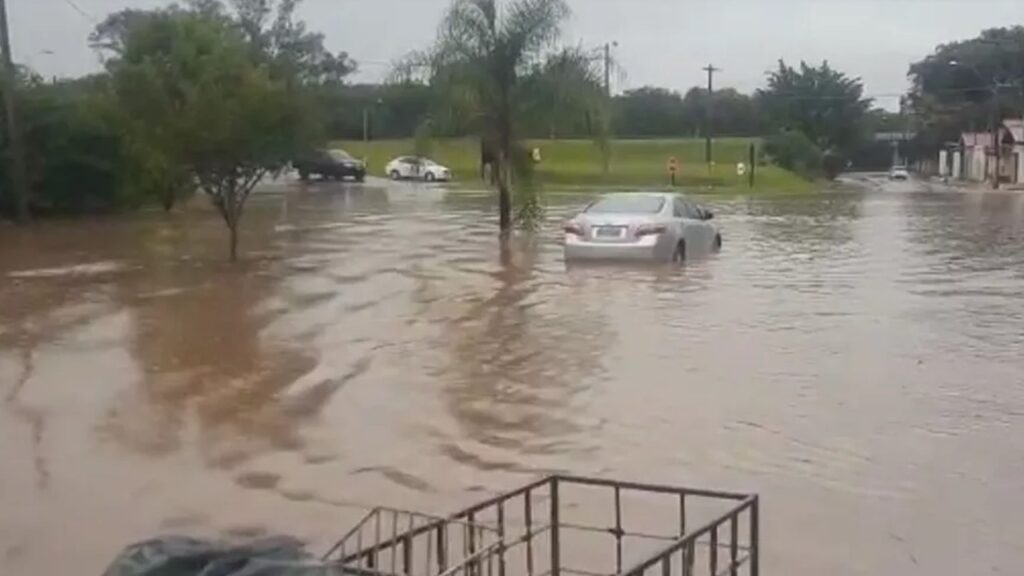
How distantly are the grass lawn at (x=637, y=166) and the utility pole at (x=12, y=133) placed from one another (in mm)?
15882

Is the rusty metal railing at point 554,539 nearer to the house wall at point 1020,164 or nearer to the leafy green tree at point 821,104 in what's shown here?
the house wall at point 1020,164

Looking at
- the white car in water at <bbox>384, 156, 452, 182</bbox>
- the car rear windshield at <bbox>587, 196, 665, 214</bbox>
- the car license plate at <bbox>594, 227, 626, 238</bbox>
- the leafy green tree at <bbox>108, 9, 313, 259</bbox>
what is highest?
the leafy green tree at <bbox>108, 9, 313, 259</bbox>

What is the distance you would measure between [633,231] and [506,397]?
10.8 meters

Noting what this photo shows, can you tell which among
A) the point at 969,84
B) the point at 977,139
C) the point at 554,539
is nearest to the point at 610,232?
the point at 554,539

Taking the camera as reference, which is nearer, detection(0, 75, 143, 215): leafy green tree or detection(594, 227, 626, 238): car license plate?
detection(594, 227, 626, 238): car license plate

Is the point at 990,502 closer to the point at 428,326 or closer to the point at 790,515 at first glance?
the point at 790,515

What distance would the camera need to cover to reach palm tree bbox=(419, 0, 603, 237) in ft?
104

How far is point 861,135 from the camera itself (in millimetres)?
102750

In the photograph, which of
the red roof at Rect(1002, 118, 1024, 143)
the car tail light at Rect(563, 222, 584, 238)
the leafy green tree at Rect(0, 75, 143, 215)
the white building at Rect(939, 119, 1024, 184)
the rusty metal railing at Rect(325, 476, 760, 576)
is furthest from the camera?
the white building at Rect(939, 119, 1024, 184)

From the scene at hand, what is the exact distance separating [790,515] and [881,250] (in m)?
19.5

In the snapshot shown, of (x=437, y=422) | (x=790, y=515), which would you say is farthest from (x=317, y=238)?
(x=790, y=515)

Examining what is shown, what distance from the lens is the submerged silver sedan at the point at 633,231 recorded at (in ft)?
72.3

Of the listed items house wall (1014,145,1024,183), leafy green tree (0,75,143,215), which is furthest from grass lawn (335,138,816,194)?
leafy green tree (0,75,143,215)

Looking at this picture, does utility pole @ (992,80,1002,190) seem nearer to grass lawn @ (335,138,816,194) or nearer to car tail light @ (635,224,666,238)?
grass lawn @ (335,138,816,194)
